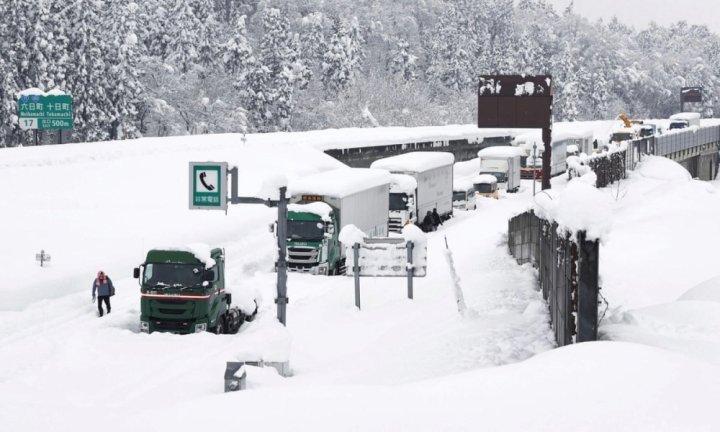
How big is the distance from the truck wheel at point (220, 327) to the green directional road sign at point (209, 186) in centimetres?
469

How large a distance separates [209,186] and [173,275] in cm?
Result: 400

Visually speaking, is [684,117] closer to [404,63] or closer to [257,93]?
[404,63]

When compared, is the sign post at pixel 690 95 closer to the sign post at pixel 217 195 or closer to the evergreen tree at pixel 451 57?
the evergreen tree at pixel 451 57

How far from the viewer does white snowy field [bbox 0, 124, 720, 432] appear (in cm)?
1201

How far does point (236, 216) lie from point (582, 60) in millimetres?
157574

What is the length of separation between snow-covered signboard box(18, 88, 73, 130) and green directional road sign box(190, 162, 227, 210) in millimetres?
33870

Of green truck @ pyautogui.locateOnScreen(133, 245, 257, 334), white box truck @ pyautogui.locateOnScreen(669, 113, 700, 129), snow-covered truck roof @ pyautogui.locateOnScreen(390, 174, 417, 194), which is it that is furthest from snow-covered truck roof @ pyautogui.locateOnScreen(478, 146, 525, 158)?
white box truck @ pyautogui.locateOnScreen(669, 113, 700, 129)

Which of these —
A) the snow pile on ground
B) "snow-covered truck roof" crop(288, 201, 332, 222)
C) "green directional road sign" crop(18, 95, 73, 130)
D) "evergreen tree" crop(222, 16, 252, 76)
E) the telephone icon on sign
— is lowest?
"snow-covered truck roof" crop(288, 201, 332, 222)

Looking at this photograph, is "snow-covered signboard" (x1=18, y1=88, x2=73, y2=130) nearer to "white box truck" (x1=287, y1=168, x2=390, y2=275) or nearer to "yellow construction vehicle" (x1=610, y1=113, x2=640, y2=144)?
"white box truck" (x1=287, y1=168, x2=390, y2=275)

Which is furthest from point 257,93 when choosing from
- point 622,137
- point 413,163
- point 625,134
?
point 413,163

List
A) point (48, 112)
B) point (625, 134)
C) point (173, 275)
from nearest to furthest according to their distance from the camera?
point (173, 275) → point (48, 112) → point (625, 134)

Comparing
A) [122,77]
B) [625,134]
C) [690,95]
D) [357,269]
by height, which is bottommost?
[357,269]

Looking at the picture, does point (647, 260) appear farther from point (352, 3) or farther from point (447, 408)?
point (352, 3)

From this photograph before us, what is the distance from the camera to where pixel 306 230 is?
35.1 meters
